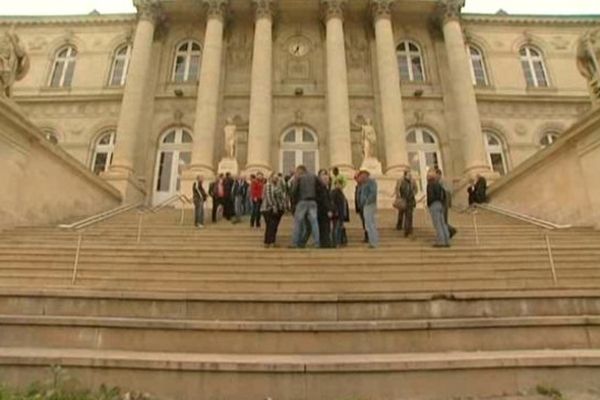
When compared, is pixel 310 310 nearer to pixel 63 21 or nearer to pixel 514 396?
pixel 514 396

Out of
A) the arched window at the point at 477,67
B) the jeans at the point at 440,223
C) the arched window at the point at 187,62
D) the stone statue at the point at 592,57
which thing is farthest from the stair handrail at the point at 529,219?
the arched window at the point at 187,62

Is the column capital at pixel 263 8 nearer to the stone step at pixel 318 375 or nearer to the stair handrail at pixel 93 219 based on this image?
the stair handrail at pixel 93 219

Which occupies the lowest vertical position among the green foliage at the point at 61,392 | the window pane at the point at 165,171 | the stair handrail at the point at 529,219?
the green foliage at the point at 61,392

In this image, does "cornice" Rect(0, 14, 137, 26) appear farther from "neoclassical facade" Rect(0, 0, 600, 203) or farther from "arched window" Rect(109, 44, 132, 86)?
"arched window" Rect(109, 44, 132, 86)

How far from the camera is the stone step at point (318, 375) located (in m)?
3.99

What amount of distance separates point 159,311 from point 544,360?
4369mm

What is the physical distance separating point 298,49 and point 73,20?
1391 cm

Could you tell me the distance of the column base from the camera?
60.2 feet

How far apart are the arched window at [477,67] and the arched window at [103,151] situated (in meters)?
20.6

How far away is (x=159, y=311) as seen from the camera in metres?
5.31

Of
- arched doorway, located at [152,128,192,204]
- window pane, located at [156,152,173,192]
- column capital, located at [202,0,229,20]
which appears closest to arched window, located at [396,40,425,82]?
column capital, located at [202,0,229,20]

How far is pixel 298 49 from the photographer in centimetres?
2406

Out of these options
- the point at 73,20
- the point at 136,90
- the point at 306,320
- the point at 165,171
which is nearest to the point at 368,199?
the point at 306,320

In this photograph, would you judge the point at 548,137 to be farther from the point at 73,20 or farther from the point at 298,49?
the point at 73,20
